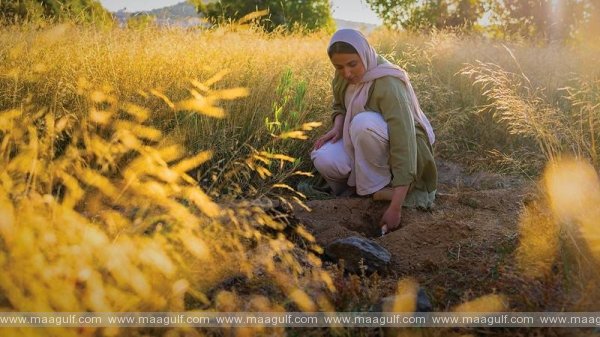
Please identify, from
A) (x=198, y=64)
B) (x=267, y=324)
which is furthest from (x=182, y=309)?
(x=198, y=64)

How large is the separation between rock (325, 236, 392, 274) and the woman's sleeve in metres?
0.75

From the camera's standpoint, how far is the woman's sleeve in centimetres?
315

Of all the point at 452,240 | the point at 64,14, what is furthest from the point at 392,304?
the point at 64,14

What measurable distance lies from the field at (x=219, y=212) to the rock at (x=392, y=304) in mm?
49

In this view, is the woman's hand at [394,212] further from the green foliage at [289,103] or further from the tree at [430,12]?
the tree at [430,12]

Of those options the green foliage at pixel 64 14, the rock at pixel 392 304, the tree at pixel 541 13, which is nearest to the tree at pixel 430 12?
the tree at pixel 541 13

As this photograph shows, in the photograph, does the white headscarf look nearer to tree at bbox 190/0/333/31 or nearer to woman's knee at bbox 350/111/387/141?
woman's knee at bbox 350/111/387/141

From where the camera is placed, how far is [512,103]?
8.71 ft

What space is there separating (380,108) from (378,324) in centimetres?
181

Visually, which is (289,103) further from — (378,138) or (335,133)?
(378,138)

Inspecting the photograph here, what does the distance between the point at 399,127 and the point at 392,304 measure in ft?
4.99

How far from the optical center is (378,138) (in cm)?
331

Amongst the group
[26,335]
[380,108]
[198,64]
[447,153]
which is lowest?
[447,153]

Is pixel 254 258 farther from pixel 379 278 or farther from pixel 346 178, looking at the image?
pixel 346 178
